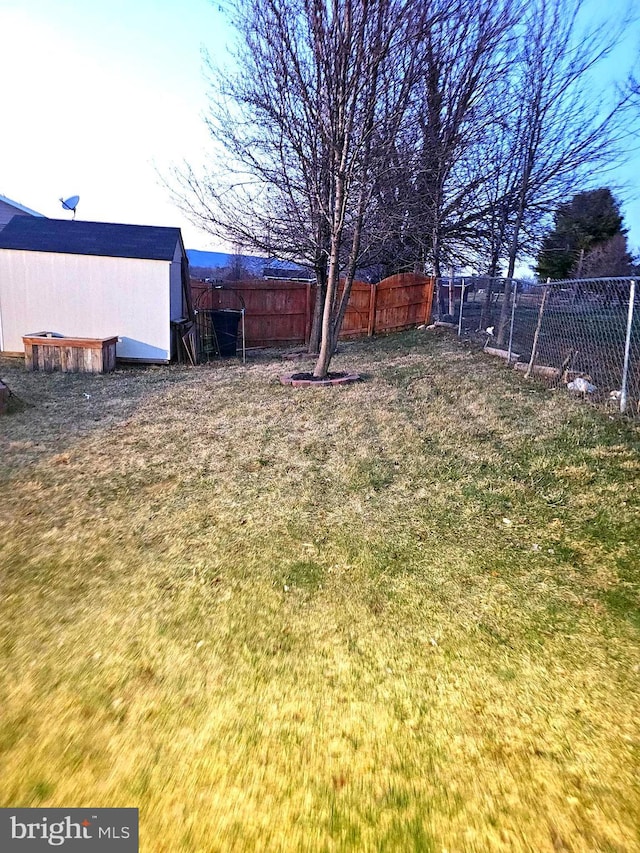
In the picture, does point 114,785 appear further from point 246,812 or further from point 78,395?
point 78,395

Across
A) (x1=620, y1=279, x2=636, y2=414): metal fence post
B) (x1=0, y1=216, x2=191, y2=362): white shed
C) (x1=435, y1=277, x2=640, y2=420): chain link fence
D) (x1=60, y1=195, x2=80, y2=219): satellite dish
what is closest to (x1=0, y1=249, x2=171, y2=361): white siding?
(x1=0, y1=216, x2=191, y2=362): white shed

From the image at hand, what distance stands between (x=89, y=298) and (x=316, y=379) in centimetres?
626

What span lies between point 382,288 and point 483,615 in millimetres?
13432

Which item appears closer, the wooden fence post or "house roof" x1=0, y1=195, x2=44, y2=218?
the wooden fence post

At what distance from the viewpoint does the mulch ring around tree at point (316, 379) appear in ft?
25.6

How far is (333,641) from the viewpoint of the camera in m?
2.26

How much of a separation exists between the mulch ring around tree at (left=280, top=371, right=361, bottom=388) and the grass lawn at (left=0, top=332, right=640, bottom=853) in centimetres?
295

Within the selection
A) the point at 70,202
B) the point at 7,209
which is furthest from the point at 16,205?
the point at 70,202

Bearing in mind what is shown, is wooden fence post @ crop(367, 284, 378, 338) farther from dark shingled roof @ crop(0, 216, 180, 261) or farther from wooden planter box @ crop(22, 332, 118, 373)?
wooden planter box @ crop(22, 332, 118, 373)

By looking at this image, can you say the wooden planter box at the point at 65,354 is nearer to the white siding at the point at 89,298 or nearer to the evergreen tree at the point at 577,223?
the white siding at the point at 89,298

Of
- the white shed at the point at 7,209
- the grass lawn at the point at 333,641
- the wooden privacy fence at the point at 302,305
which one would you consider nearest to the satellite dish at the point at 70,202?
the white shed at the point at 7,209

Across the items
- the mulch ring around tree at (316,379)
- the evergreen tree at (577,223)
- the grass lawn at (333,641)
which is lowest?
the grass lawn at (333,641)

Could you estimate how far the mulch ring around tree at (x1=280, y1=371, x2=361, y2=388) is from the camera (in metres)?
7.79

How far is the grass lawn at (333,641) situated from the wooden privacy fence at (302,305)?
10041 mm
